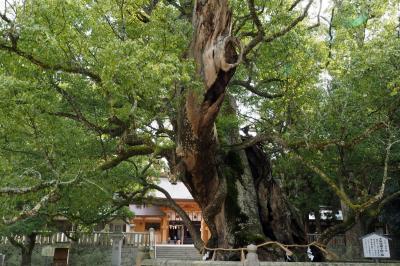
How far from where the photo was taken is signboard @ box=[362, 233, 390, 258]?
10.6 metres

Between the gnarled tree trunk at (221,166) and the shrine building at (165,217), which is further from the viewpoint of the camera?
the shrine building at (165,217)

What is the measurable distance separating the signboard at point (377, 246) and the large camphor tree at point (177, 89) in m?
2.28

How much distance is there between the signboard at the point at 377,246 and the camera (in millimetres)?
10555

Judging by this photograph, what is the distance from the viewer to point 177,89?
21.1 ft

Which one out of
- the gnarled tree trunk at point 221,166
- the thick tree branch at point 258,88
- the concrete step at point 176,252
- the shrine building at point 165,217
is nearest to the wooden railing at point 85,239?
the concrete step at point 176,252

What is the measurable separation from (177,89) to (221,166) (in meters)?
3.35

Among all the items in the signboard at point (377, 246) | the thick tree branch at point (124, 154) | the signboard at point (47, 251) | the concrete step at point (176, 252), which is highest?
the thick tree branch at point (124, 154)

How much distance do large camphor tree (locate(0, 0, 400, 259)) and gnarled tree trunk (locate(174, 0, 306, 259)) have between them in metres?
0.03

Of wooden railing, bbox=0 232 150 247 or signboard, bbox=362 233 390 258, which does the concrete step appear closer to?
wooden railing, bbox=0 232 150 247

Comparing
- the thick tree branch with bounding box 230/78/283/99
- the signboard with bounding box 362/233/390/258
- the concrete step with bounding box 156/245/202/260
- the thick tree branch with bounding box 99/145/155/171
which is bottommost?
the concrete step with bounding box 156/245/202/260

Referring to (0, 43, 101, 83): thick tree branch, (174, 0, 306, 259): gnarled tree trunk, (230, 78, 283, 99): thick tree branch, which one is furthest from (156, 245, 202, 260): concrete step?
(0, 43, 101, 83): thick tree branch

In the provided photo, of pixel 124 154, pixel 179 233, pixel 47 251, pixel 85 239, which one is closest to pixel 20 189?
pixel 124 154

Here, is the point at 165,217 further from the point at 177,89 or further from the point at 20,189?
the point at 177,89

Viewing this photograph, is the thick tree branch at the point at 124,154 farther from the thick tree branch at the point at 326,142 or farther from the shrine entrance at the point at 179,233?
the shrine entrance at the point at 179,233
